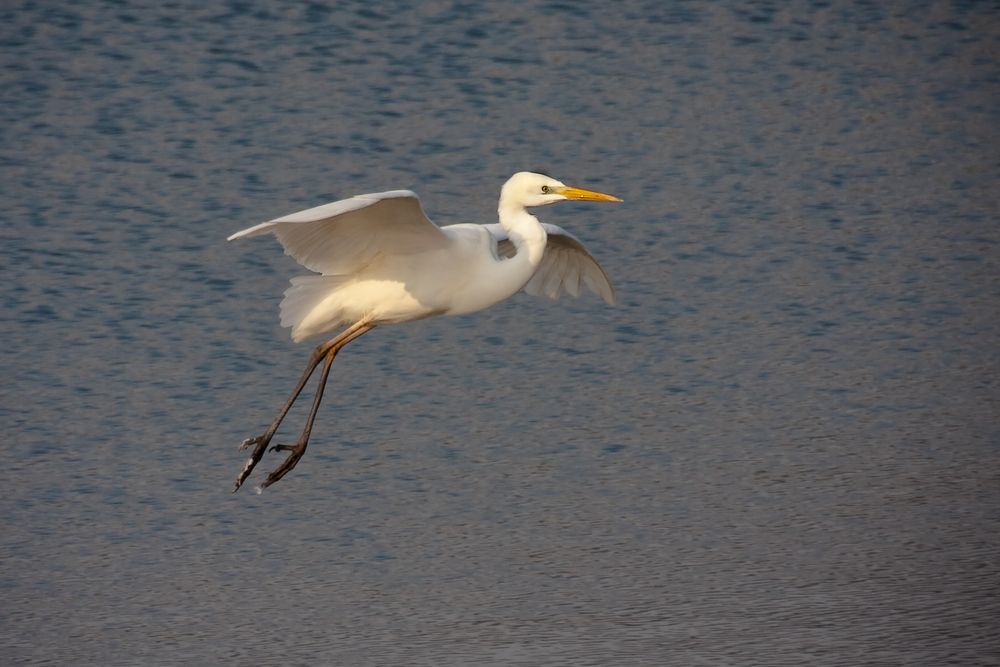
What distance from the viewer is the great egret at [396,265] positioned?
7875 mm

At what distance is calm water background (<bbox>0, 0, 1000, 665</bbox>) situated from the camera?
26.8ft

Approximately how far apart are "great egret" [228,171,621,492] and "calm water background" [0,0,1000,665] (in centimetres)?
80

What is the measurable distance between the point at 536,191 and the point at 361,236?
0.74 meters

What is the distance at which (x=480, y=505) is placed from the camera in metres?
8.85

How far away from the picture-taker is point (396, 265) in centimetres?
816

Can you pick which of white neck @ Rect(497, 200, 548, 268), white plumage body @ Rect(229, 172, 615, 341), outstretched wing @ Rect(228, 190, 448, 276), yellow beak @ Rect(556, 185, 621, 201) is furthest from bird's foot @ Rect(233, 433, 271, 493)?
yellow beak @ Rect(556, 185, 621, 201)

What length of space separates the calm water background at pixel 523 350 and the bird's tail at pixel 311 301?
95 cm

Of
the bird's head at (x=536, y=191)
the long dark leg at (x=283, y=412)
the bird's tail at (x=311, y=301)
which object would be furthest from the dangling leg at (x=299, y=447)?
the bird's head at (x=536, y=191)

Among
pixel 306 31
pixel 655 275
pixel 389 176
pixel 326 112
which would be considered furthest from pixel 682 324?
pixel 306 31

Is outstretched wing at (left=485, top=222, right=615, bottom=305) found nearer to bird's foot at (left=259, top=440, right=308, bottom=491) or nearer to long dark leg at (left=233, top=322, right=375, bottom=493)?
long dark leg at (left=233, top=322, right=375, bottom=493)

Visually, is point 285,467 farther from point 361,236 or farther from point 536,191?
point 536,191

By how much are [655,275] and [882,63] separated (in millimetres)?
3630

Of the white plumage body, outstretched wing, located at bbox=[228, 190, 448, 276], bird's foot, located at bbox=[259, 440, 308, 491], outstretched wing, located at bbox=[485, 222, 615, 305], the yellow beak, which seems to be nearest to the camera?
outstretched wing, located at bbox=[228, 190, 448, 276]

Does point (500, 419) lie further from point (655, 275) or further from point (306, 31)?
point (306, 31)
